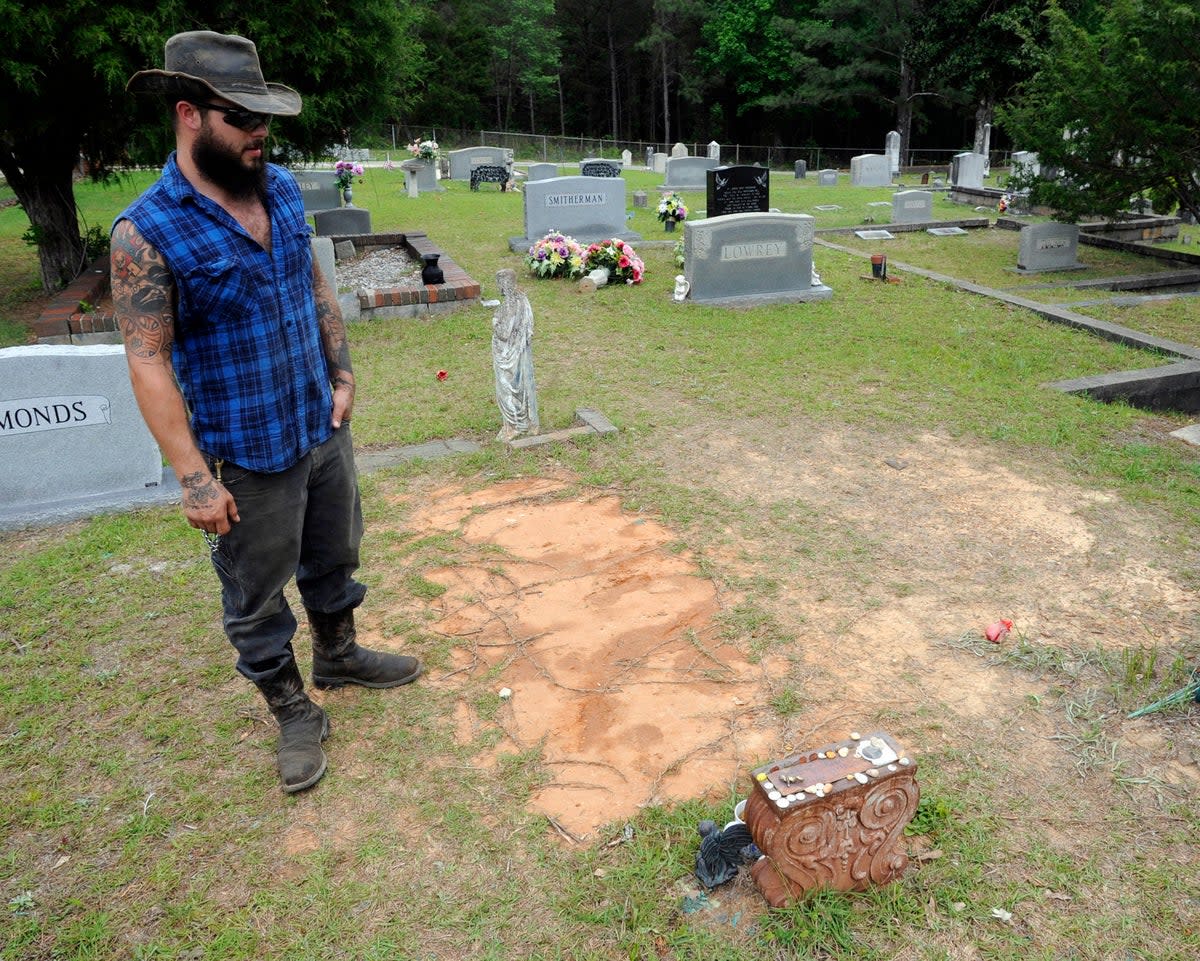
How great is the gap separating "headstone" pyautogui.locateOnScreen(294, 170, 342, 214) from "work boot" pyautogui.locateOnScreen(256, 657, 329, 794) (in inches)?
565

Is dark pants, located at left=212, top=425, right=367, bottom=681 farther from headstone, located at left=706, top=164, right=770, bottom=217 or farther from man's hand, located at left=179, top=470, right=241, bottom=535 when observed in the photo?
headstone, located at left=706, top=164, right=770, bottom=217

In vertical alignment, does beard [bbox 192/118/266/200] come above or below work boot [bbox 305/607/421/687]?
above

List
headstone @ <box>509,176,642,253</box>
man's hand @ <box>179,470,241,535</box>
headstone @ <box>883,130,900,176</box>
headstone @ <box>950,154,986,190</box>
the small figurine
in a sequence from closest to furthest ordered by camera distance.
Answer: man's hand @ <box>179,470,241,535</box>, the small figurine, headstone @ <box>509,176,642,253</box>, headstone @ <box>950,154,986,190</box>, headstone @ <box>883,130,900,176</box>

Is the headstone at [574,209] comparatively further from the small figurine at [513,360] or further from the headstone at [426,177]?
the headstone at [426,177]

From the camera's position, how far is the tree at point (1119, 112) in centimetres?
1005

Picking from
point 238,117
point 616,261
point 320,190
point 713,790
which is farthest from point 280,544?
point 320,190

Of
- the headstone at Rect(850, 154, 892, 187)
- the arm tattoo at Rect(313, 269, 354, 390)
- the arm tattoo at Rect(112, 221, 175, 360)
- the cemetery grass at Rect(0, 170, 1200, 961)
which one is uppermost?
the headstone at Rect(850, 154, 892, 187)

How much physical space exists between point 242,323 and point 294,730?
1373mm

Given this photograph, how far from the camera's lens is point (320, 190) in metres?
15.9

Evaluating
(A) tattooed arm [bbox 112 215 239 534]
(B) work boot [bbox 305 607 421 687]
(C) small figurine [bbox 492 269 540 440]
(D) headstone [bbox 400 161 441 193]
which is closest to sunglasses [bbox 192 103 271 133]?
(A) tattooed arm [bbox 112 215 239 534]

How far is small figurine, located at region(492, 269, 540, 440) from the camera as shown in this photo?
5.62 meters

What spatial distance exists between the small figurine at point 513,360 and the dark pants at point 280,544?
269cm

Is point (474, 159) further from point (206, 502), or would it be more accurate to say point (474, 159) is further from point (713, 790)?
point (713, 790)

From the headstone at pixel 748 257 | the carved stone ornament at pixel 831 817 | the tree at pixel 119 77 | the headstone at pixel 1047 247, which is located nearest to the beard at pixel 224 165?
the carved stone ornament at pixel 831 817
